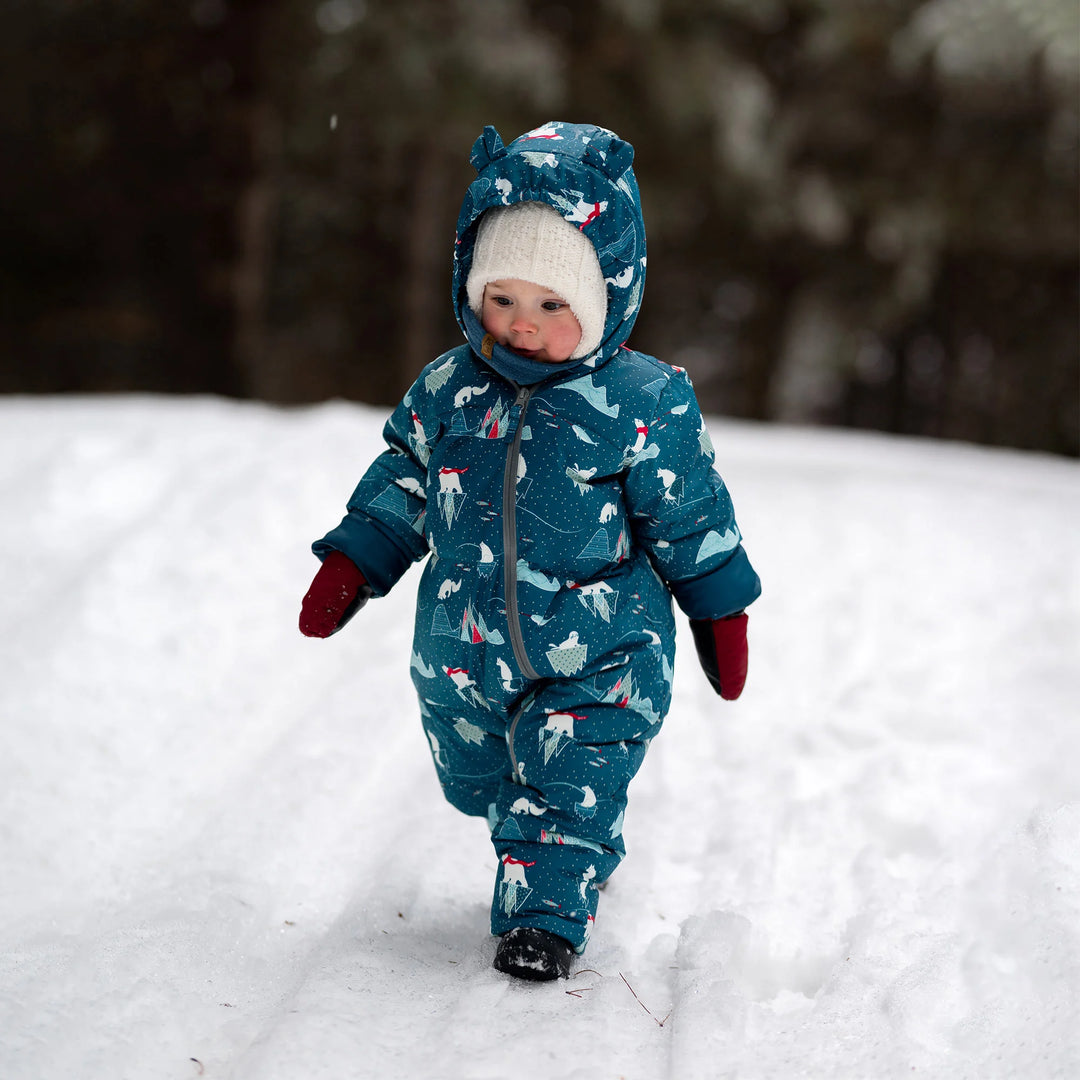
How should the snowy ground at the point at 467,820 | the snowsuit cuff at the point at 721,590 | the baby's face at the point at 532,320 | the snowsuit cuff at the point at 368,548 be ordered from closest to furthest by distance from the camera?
1. the snowy ground at the point at 467,820
2. the baby's face at the point at 532,320
3. the snowsuit cuff at the point at 721,590
4. the snowsuit cuff at the point at 368,548

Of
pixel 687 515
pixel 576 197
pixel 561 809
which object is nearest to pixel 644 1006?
pixel 561 809

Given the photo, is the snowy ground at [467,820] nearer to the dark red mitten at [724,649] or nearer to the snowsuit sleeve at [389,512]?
the dark red mitten at [724,649]

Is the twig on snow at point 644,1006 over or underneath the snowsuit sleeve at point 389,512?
underneath

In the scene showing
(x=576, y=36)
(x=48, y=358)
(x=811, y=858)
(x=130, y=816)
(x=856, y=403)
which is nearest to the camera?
(x=811, y=858)

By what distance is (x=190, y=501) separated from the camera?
4238 mm

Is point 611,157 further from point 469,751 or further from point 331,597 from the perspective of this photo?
point 469,751

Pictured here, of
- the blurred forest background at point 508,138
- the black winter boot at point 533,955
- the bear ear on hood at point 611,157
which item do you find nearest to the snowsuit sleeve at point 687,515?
the bear ear on hood at point 611,157

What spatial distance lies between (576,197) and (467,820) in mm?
1492

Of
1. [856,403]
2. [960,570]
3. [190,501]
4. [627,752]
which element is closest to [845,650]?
[960,570]

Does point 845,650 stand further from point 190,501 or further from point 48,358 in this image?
point 48,358

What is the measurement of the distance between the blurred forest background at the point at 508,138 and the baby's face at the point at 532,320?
5220 mm

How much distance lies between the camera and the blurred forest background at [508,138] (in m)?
8.37

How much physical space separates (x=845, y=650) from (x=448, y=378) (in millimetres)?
1919

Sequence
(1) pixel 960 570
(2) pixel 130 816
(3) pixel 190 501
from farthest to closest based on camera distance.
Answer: (3) pixel 190 501 < (1) pixel 960 570 < (2) pixel 130 816
